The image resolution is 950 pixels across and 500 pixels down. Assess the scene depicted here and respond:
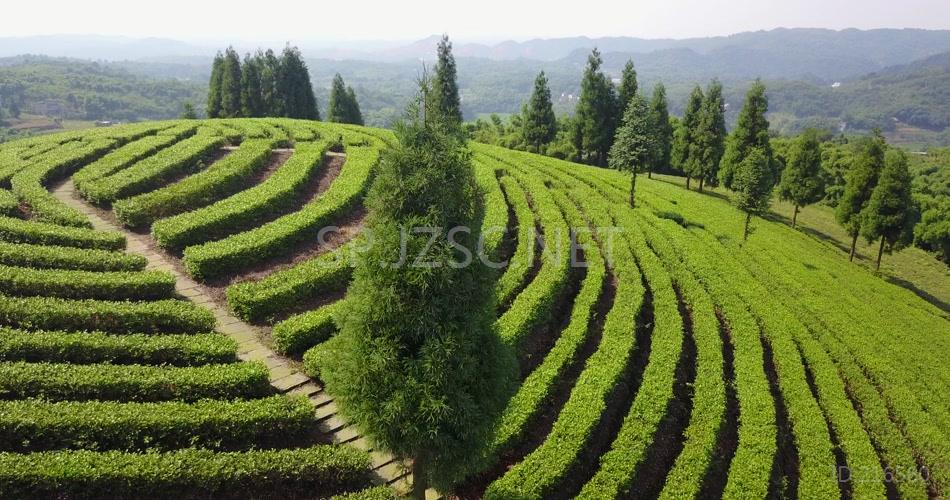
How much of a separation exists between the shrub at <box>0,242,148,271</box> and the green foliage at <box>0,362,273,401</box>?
5195 millimetres

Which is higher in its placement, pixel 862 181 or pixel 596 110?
pixel 596 110

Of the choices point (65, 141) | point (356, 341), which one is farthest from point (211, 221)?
point (65, 141)

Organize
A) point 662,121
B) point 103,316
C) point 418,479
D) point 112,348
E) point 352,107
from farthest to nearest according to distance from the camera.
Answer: point 352,107, point 662,121, point 103,316, point 112,348, point 418,479

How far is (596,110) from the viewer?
47.6m

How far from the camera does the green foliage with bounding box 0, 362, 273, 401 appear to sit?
37.8ft

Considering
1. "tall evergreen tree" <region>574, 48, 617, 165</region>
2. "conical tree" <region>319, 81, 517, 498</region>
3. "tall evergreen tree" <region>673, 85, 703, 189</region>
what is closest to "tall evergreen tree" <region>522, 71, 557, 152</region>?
"tall evergreen tree" <region>574, 48, 617, 165</region>

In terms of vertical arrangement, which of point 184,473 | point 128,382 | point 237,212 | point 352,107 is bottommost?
point 184,473

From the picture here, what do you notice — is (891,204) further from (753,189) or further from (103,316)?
(103,316)

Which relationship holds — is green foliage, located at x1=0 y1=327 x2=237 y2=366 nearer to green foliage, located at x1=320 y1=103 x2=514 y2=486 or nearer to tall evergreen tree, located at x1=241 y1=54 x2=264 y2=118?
green foliage, located at x1=320 y1=103 x2=514 y2=486

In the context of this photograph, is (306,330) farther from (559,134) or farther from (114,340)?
(559,134)

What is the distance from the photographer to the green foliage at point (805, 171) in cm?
3647

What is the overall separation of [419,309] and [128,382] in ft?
26.1

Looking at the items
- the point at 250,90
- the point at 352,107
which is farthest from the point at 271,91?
the point at 352,107

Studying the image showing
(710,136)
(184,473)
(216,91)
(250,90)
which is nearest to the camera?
(184,473)
